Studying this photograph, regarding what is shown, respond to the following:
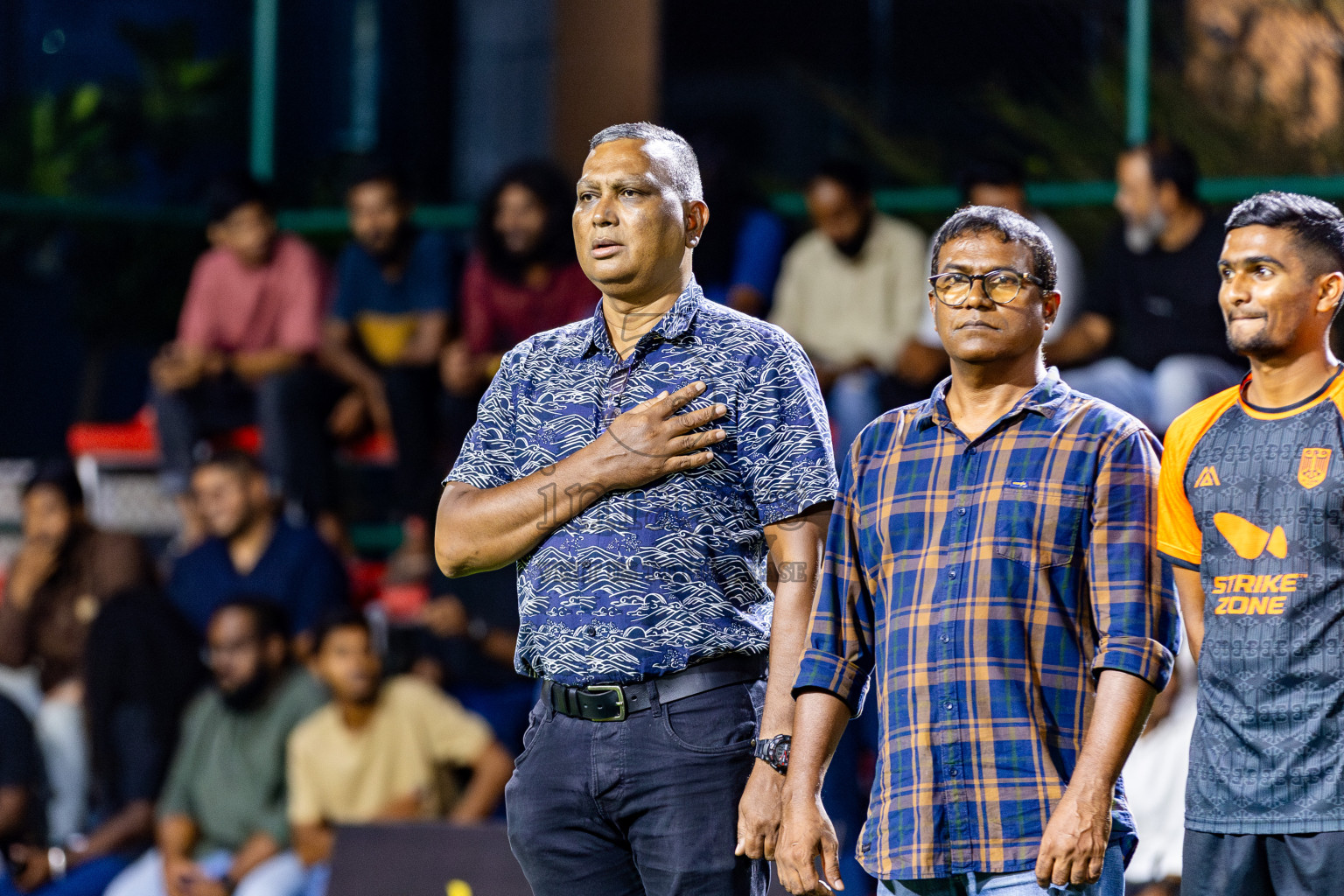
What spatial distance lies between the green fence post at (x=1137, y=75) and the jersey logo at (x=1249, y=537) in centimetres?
443

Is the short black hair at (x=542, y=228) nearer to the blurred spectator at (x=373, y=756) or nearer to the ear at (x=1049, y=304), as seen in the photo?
the blurred spectator at (x=373, y=756)

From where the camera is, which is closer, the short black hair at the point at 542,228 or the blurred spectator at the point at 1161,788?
the blurred spectator at the point at 1161,788

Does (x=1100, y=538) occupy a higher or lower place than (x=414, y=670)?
higher

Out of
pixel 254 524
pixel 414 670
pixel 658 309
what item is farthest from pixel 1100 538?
pixel 254 524

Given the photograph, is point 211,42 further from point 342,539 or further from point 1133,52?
point 1133,52

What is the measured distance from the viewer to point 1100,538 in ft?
8.68

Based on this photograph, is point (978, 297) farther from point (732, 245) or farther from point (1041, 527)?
point (732, 245)

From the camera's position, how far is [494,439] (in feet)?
9.93

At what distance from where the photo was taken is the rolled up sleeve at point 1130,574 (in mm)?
2580

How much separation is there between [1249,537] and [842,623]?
663mm

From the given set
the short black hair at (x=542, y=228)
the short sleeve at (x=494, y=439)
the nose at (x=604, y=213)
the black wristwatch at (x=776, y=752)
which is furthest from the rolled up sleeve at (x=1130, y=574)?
the short black hair at (x=542, y=228)

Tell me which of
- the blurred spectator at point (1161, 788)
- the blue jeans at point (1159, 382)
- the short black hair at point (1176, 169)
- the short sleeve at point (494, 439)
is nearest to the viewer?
the short sleeve at point (494, 439)

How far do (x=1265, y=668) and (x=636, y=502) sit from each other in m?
1.02

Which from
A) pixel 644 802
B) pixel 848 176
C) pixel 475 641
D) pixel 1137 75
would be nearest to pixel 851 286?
pixel 848 176
